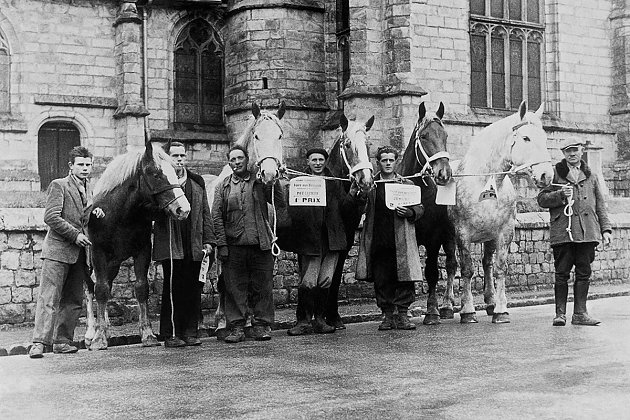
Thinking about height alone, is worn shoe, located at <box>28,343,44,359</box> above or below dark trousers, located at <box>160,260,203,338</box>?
below

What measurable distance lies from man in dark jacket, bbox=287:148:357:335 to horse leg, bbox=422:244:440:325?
4.75ft

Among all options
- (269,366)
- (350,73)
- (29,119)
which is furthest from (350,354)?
(29,119)

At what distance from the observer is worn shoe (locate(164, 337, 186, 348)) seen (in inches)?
396

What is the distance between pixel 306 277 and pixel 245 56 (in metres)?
12.0

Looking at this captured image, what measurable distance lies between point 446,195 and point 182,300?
11.2 feet

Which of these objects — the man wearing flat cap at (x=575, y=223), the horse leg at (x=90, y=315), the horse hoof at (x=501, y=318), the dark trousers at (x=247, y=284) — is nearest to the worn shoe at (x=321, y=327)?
the dark trousers at (x=247, y=284)

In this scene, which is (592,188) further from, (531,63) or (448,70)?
(531,63)

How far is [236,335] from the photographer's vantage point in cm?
1036

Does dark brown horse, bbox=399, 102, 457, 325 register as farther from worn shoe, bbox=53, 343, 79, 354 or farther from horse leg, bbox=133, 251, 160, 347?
worn shoe, bbox=53, 343, 79, 354

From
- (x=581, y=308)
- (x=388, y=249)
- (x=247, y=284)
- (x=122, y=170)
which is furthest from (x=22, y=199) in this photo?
(x=581, y=308)

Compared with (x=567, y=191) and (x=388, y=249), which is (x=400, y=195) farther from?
(x=567, y=191)

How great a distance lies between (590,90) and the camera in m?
23.8

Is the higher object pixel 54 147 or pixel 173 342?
pixel 54 147

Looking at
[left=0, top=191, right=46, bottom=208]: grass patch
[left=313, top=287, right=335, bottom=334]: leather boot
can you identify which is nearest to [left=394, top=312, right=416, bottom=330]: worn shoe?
[left=313, top=287, right=335, bottom=334]: leather boot
